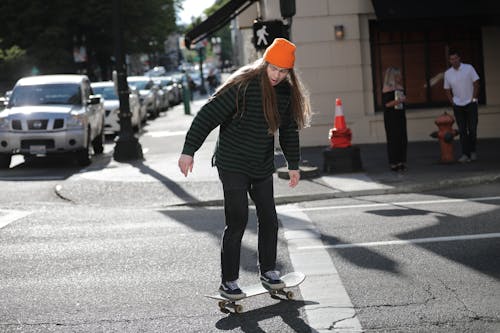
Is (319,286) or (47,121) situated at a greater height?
(47,121)

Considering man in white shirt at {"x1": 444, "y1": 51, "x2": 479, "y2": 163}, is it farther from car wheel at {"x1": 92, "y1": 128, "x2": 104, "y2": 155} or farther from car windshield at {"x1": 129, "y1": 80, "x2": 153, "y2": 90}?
car windshield at {"x1": 129, "y1": 80, "x2": 153, "y2": 90}

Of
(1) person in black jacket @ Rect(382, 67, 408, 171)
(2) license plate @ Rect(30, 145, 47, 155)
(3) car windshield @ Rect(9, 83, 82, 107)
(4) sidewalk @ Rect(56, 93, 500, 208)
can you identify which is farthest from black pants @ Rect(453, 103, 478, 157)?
(3) car windshield @ Rect(9, 83, 82, 107)

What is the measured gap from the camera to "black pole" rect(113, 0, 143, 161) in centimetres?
1945

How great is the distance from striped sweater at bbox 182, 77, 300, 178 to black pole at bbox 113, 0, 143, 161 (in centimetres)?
1290

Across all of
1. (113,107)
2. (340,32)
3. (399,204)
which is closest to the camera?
(399,204)

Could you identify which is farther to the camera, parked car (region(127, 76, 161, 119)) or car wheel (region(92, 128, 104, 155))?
parked car (region(127, 76, 161, 119))

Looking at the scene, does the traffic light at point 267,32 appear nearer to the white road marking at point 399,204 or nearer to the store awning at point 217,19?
the white road marking at point 399,204

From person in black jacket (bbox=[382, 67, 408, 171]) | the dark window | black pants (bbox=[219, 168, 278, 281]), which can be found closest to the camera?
black pants (bbox=[219, 168, 278, 281])

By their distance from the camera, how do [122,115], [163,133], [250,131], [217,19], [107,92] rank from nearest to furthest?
[250,131]
[122,115]
[217,19]
[163,133]
[107,92]

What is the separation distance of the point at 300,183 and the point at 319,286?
22.4 feet

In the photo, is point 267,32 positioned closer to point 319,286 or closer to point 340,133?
point 340,133

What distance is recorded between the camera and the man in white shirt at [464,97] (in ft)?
50.8

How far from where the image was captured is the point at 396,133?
14586mm

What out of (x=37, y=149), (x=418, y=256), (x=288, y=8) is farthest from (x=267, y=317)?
(x=37, y=149)
